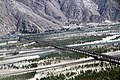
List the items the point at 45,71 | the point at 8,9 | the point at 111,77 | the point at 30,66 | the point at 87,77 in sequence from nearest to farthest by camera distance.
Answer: the point at 111,77 < the point at 87,77 < the point at 45,71 < the point at 30,66 < the point at 8,9

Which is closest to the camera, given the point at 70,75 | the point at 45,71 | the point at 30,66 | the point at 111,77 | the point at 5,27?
the point at 111,77

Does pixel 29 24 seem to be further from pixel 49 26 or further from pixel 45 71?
pixel 45 71

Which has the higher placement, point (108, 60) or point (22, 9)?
point (22, 9)

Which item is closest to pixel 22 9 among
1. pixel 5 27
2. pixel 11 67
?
pixel 5 27

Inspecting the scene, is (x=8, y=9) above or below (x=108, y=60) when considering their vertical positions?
above

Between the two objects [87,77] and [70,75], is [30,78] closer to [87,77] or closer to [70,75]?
[70,75]

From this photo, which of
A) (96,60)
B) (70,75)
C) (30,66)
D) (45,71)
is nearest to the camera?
(70,75)

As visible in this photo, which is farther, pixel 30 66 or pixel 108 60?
pixel 30 66

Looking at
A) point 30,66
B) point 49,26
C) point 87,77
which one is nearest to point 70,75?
point 87,77

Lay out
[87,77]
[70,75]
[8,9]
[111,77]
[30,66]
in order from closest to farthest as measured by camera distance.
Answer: [111,77] → [87,77] → [70,75] → [30,66] → [8,9]
